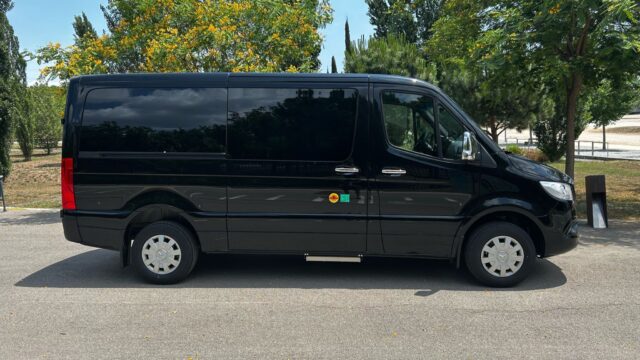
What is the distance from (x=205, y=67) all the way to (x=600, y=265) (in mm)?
8097

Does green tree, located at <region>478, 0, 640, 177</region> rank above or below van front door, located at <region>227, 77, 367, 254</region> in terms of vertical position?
above

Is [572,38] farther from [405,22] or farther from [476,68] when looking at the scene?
[405,22]

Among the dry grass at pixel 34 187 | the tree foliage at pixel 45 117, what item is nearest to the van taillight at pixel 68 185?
the dry grass at pixel 34 187

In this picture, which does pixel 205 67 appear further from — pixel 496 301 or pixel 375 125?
pixel 496 301

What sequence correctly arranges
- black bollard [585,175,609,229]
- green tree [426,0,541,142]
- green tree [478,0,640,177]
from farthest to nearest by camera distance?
green tree [426,0,541,142]
black bollard [585,175,609,229]
green tree [478,0,640,177]

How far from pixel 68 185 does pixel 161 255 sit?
1245 millimetres

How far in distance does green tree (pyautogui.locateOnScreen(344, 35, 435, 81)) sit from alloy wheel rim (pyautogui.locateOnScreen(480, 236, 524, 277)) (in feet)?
46.3

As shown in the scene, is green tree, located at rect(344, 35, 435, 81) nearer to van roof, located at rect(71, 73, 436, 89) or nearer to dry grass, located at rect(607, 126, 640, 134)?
van roof, located at rect(71, 73, 436, 89)

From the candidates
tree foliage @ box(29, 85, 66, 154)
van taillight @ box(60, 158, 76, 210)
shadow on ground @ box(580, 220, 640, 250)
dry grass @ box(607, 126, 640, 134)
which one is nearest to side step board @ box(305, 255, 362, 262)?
van taillight @ box(60, 158, 76, 210)

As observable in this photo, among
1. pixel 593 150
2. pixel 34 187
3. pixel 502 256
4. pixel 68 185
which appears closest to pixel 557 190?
pixel 502 256

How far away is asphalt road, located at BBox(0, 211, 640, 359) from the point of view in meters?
4.02

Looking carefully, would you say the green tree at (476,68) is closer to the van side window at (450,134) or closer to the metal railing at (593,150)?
the van side window at (450,134)

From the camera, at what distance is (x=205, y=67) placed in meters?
10.9

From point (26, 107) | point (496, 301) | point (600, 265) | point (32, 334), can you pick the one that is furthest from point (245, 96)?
point (26, 107)
